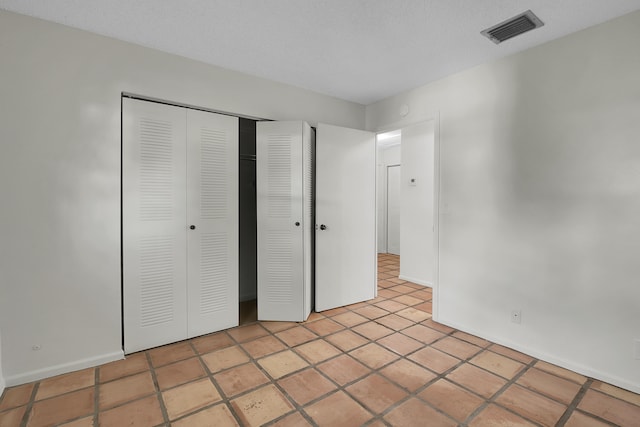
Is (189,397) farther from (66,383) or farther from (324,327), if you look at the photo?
(324,327)

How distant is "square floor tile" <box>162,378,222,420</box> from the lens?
1.86 meters

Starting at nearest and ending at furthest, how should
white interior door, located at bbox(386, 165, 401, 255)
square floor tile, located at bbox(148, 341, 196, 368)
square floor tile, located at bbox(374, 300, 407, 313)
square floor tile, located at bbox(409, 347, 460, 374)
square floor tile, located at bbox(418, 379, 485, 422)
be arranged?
1. square floor tile, located at bbox(418, 379, 485, 422)
2. square floor tile, located at bbox(409, 347, 460, 374)
3. square floor tile, located at bbox(148, 341, 196, 368)
4. square floor tile, located at bbox(374, 300, 407, 313)
5. white interior door, located at bbox(386, 165, 401, 255)

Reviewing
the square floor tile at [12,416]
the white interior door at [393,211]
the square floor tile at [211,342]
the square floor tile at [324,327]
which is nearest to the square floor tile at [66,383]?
the square floor tile at [12,416]

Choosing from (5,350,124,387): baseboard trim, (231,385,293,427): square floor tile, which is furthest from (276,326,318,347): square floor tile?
(5,350,124,387): baseboard trim

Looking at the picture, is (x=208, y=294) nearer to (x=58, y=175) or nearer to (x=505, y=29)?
(x=58, y=175)

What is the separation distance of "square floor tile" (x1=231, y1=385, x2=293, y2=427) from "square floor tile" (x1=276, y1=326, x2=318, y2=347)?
2.26ft

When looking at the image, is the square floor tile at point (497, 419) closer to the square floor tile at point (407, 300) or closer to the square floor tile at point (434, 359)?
the square floor tile at point (434, 359)

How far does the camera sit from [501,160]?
2.71 meters

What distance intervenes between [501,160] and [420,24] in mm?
1390

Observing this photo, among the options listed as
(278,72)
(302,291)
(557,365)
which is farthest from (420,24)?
(557,365)

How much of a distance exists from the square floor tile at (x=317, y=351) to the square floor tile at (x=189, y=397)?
76cm

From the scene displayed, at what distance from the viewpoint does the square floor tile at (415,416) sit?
1.75 m

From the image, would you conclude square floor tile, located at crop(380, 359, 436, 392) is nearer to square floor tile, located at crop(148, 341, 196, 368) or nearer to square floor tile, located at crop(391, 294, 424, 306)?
square floor tile, located at crop(391, 294, 424, 306)

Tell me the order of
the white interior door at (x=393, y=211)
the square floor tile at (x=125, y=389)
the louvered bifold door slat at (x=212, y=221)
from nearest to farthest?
the square floor tile at (x=125, y=389)
the louvered bifold door slat at (x=212, y=221)
the white interior door at (x=393, y=211)
